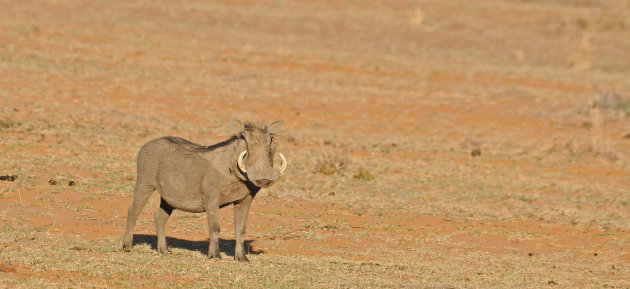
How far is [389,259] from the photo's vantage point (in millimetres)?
13305

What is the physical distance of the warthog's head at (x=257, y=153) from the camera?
10648 millimetres

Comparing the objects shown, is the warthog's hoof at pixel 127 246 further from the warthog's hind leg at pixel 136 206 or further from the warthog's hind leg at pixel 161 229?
the warthog's hind leg at pixel 161 229

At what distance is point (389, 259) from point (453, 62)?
2209 centimetres

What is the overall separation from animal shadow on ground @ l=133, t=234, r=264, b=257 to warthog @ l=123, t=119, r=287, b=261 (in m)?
0.88

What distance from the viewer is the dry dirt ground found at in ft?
41.3

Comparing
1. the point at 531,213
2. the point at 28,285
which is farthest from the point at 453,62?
the point at 28,285

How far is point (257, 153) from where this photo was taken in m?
10.8

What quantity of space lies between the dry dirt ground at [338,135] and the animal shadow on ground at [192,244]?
0.26 feet

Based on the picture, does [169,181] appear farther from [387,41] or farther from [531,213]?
[387,41]

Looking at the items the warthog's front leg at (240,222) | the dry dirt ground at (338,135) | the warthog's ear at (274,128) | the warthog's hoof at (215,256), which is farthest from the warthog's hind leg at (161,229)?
the warthog's ear at (274,128)

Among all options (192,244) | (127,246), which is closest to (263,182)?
(127,246)

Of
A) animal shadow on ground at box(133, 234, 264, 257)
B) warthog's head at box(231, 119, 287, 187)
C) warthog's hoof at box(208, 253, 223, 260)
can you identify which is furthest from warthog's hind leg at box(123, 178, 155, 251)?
warthog's head at box(231, 119, 287, 187)

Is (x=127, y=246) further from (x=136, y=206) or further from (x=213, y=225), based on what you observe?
(x=213, y=225)

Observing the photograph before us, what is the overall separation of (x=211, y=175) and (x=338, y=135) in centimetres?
1301
